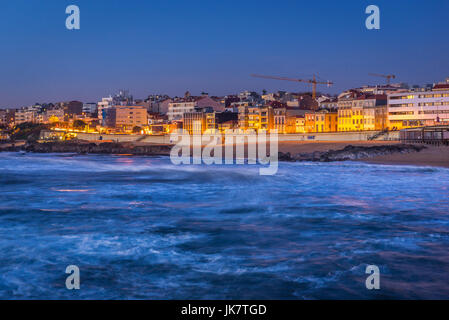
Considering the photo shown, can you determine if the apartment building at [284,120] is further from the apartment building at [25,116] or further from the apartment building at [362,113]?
the apartment building at [25,116]

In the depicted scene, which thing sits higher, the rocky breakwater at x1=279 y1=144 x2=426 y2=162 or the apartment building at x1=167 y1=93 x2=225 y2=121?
the apartment building at x1=167 y1=93 x2=225 y2=121

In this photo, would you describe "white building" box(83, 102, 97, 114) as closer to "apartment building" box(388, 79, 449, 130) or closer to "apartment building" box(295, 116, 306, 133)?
"apartment building" box(295, 116, 306, 133)

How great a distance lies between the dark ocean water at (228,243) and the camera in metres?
7.84

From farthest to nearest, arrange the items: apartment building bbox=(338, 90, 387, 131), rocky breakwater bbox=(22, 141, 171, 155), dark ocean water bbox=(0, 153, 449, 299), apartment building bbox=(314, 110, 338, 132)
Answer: apartment building bbox=(314, 110, 338, 132) → apartment building bbox=(338, 90, 387, 131) → rocky breakwater bbox=(22, 141, 171, 155) → dark ocean water bbox=(0, 153, 449, 299)

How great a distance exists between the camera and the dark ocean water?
7840mm

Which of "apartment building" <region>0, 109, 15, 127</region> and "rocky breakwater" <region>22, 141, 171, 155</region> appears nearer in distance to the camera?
"rocky breakwater" <region>22, 141, 171, 155</region>

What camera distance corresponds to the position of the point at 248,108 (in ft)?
293

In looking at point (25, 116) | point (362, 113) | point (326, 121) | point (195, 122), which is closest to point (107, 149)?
point (195, 122)

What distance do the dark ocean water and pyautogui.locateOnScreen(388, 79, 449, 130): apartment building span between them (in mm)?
52988

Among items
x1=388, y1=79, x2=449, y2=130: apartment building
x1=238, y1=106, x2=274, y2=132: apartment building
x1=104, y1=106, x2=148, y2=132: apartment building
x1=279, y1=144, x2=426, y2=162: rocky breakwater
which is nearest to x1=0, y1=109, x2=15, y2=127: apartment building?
x1=104, y1=106, x2=148, y2=132: apartment building

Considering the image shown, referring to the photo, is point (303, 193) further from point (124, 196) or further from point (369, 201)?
point (124, 196)
